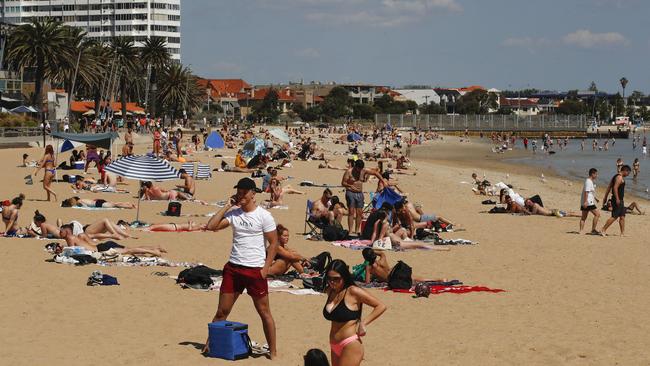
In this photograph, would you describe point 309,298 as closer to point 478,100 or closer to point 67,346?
point 67,346

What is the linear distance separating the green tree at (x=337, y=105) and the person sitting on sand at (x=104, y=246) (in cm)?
12973

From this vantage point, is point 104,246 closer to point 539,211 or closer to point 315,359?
point 315,359

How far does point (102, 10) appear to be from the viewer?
15388 cm

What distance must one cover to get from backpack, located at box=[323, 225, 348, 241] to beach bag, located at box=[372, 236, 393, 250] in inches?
38.2

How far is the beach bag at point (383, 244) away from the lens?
1477 centimetres

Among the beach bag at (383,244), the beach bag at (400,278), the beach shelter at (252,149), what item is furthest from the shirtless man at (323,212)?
the beach shelter at (252,149)

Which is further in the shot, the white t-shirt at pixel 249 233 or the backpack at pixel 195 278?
the backpack at pixel 195 278

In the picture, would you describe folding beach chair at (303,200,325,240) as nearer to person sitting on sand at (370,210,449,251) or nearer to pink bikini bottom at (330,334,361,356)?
person sitting on sand at (370,210,449,251)

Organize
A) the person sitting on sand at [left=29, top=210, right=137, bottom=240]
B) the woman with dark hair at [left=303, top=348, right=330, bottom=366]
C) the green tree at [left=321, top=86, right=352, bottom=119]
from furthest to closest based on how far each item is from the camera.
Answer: the green tree at [left=321, top=86, right=352, bottom=119] < the person sitting on sand at [left=29, top=210, right=137, bottom=240] < the woman with dark hair at [left=303, top=348, right=330, bottom=366]

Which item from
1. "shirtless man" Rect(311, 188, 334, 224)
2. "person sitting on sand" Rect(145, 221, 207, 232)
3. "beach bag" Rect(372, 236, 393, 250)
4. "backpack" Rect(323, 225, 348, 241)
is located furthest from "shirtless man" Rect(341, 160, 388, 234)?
"person sitting on sand" Rect(145, 221, 207, 232)

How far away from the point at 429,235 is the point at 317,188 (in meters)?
10.5

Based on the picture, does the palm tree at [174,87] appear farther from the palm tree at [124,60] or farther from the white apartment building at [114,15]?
the white apartment building at [114,15]

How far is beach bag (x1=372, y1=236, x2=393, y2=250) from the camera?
1477 centimetres

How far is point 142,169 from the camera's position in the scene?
16.7 m
